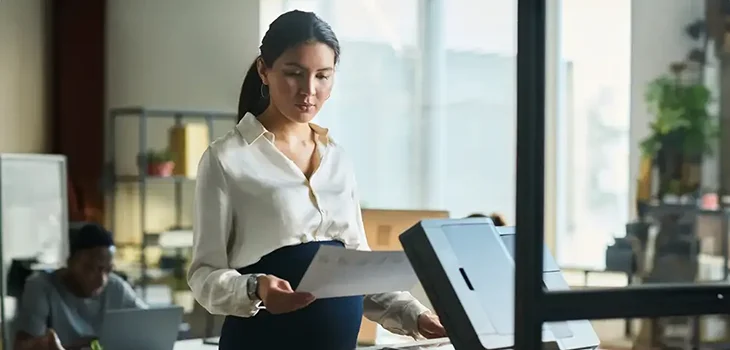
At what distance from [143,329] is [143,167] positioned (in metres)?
2.25

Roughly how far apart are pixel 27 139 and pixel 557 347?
4.00 m

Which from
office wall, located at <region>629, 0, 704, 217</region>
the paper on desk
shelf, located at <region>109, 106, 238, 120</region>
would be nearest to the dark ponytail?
the paper on desk

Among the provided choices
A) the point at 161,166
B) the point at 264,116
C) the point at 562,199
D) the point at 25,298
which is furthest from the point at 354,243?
the point at 161,166

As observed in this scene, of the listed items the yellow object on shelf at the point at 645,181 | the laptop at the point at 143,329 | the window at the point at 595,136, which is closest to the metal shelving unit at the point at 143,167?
the laptop at the point at 143,329

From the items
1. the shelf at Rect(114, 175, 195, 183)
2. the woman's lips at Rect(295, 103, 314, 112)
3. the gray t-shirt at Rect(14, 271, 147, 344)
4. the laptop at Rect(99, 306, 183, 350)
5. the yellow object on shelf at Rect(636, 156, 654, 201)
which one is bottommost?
the gray t-shirt at Rect(14, 271, 147, 344)

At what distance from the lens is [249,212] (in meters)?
1.26

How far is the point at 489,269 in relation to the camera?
1.15m

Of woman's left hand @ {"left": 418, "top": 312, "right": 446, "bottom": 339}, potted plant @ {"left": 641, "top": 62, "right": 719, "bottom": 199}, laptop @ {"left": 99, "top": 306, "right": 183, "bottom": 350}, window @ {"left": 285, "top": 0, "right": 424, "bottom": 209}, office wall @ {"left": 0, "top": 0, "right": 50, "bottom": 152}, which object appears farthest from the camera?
window @ {"left": 285, "top": 0, "right": 424, "bottom": 209}

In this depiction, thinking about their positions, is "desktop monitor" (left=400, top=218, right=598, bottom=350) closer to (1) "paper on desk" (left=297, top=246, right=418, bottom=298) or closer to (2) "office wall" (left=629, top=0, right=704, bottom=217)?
(1) "paper on desk" (left=297, top=246, right=418, bottom=298)

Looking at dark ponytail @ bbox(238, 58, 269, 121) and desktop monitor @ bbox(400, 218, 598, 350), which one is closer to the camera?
desktop monitor @ bbox(400, 218, 598, 350)

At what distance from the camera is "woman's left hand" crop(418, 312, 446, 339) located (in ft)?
4.32

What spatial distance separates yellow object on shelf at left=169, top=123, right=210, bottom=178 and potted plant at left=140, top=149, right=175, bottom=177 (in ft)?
0.12

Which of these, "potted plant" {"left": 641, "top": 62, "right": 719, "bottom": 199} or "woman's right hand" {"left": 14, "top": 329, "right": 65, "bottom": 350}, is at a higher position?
"potted plant" {"left": 641, "top": 62, "right": 719, "bottom": 199}

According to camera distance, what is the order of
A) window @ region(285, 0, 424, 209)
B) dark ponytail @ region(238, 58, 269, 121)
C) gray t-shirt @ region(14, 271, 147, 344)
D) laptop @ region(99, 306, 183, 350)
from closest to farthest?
dark ponytail @ region(238, 58, 269, 121) → laptop @ region(99, 306, 183, 350) → gray t-shirt @ region(14, 271, 147, 344) → window @ region(285, 0, 424, 209)
